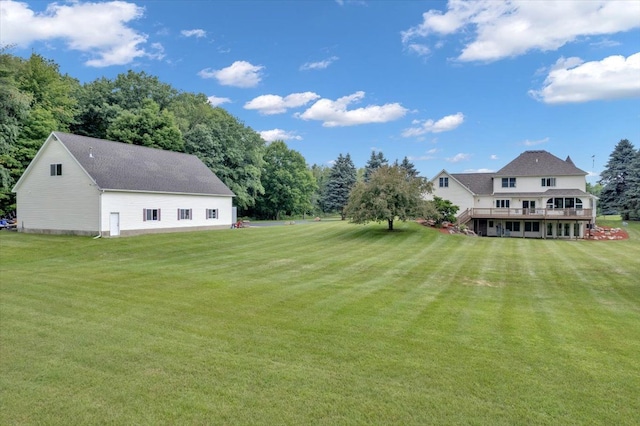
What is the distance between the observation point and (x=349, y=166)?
216ft

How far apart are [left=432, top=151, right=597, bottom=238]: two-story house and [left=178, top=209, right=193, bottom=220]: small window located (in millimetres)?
25366

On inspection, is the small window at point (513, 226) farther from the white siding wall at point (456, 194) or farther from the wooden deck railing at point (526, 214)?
the white siding wall at point (456, 194)

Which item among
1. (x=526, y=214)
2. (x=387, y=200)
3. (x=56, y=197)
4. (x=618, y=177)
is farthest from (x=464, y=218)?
(x=56, y=197)

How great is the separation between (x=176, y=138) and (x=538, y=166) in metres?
40.7

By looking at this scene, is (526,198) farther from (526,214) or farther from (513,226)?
(526,214)

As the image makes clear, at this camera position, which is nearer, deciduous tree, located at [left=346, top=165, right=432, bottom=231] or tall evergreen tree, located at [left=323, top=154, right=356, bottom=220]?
deciduous tree, located at [left=346, top=165, right=432, bottom=231]

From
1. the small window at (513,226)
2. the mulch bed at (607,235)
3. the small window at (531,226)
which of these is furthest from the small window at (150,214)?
the mulch bed at (607,235)

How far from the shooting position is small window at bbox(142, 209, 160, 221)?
1105 inches

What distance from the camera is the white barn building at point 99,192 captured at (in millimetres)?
25531

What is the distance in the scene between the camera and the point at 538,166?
129 feet

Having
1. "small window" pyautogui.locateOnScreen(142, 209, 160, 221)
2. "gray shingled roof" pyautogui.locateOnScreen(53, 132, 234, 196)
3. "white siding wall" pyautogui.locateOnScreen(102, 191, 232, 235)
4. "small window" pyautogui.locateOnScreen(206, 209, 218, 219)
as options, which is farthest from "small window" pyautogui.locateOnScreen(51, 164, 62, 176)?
"small window" pyautogui.locateOnScreen(206, 209, 218, 219)

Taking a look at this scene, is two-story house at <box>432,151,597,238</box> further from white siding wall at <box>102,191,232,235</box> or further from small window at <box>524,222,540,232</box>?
white siding wall at <box>102,191,232,235</box>

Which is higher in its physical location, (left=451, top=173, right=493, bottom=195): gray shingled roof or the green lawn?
(left=451, top=173, right=493, bottom=195): gray shingled roof

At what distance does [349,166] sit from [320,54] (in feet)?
111
